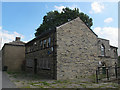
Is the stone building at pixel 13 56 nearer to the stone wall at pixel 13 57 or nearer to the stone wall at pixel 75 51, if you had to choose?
the stone wall at pixel 13 57

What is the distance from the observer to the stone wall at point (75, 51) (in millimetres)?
12718

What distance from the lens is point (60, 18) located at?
30.5 meters

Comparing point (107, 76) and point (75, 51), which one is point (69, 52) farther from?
point (107, 76)

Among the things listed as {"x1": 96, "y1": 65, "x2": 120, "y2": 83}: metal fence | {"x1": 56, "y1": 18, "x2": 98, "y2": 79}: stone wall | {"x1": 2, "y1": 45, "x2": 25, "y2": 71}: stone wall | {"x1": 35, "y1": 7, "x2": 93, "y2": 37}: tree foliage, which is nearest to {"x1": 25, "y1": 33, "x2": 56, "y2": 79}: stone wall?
{"x1": 56, "y1": 18, "x2": 98, "y2": 79}: stone wall

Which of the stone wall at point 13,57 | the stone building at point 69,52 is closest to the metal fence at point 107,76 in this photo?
the stone building at point 69,52

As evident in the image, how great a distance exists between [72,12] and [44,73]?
19.9m

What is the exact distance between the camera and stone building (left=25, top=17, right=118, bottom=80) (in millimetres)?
12633

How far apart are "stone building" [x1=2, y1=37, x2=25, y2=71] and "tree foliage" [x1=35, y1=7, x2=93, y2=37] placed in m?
9.15

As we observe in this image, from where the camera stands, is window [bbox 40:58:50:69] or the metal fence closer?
the metal fence

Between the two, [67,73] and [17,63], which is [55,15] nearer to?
[17,63]

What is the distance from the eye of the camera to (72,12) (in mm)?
29969

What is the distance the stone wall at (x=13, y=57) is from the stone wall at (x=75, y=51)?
15000 millimetres

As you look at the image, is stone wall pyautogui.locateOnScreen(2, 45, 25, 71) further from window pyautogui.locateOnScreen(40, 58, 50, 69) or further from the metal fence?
the metal fence

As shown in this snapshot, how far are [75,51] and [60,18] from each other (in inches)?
721
